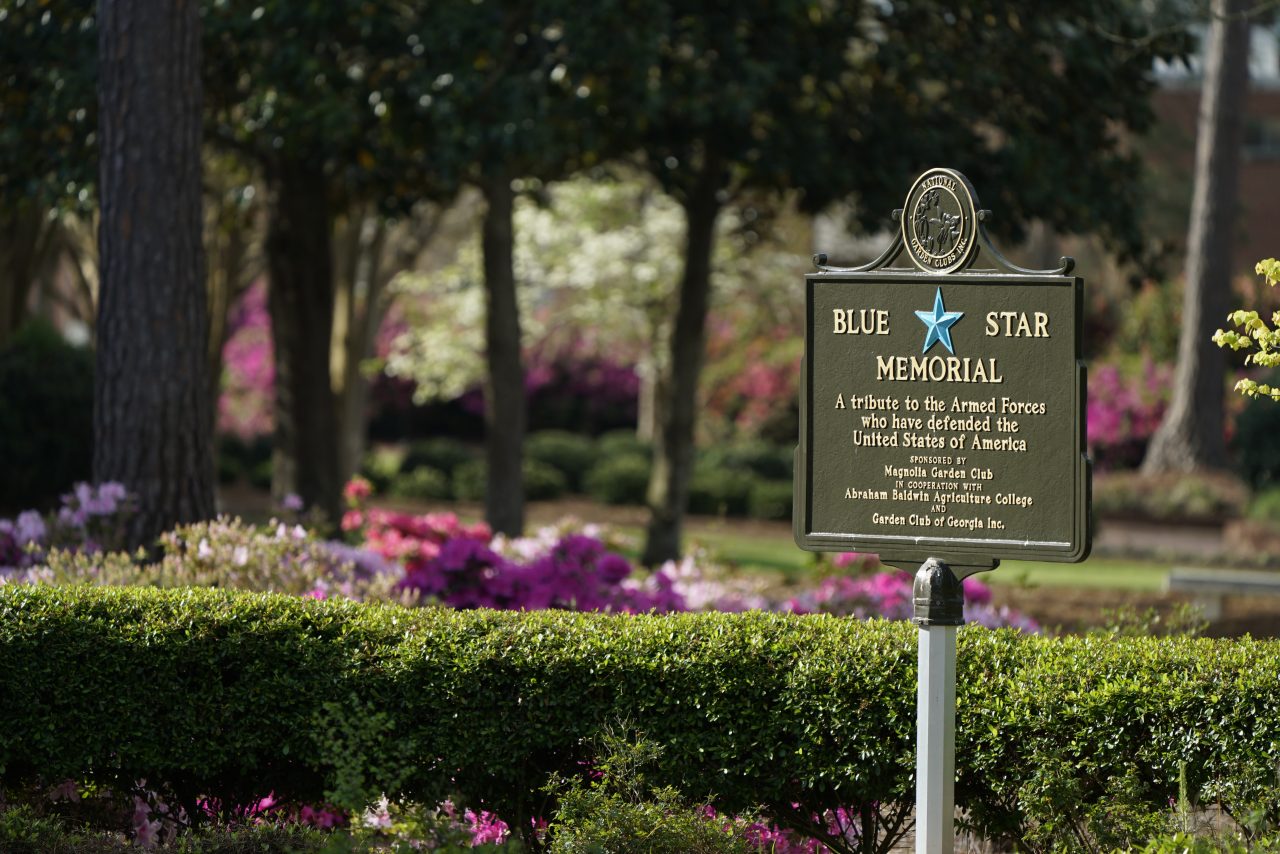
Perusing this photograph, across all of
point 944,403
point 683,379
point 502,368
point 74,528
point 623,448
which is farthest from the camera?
point 623,448

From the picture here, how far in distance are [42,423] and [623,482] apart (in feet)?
37.1

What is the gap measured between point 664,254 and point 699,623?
16783 millimetres

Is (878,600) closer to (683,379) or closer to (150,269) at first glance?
(150,269)

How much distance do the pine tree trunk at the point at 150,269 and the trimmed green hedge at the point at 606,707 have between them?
3.01m

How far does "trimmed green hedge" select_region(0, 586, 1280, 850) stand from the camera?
505cm

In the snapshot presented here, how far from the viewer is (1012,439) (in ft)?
16.2

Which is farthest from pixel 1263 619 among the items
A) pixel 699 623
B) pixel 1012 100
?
pixel 699 623

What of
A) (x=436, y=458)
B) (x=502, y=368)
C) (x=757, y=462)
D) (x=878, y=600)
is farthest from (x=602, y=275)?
(x=878, y=600)

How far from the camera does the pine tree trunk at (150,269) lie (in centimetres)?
867

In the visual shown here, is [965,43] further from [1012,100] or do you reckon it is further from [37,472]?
[37,472]

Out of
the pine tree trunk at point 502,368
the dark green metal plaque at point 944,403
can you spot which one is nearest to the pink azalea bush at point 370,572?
the dark green metal plaque at point 944,403

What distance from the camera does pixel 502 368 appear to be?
42.8 feet

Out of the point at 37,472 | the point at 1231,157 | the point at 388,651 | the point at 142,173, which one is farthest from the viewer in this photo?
the point at 1231,157

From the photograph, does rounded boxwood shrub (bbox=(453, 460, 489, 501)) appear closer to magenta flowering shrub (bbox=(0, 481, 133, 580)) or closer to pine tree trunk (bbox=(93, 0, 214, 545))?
pine tree trunk (bbox=(93, 0, 214, 545))
